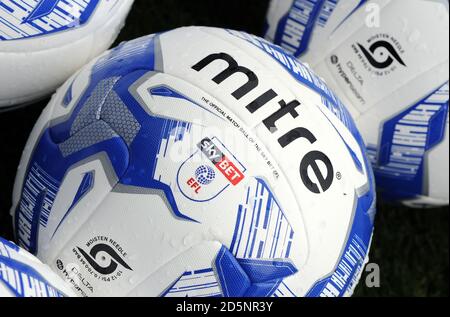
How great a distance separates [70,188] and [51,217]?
0.08 meters

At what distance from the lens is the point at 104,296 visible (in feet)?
5.38

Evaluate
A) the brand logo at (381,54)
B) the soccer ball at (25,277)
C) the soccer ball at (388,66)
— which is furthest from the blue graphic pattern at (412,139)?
the soccer ball at (25,277)

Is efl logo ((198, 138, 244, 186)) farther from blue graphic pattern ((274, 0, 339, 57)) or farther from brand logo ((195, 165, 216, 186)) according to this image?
blue graphic pattern ((274, 0, 339, 57))

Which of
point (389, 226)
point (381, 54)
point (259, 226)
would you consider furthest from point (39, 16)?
point (389, 226)

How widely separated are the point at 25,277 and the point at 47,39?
562mm

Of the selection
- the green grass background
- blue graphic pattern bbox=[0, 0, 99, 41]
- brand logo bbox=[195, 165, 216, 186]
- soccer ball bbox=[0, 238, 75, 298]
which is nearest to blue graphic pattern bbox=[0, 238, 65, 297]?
soccer ball bbox=[0, 238, 75, 298]

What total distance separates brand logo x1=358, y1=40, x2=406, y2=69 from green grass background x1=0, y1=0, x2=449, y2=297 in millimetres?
633

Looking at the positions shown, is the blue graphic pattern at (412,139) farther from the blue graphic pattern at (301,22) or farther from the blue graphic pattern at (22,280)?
the blue graphic pattern at (22,280)

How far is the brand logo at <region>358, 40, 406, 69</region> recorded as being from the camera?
204cm

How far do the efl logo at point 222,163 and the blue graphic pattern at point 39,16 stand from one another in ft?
1.42

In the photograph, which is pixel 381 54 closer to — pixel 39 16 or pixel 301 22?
pixel 301 22

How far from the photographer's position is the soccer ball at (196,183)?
1602 mm
